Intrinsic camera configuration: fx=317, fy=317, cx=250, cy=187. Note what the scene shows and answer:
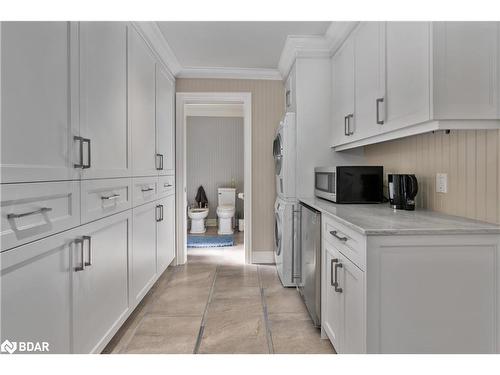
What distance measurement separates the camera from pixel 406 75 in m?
1.68

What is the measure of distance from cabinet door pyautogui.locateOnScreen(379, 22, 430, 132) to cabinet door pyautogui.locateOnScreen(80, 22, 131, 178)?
1645mm

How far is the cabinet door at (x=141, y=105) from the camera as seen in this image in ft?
7.58

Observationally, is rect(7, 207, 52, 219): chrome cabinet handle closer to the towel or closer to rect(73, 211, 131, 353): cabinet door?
rect(73, 211, 131, 353): cabinet door

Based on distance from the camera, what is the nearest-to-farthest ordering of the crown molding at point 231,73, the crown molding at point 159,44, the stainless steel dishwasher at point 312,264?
the stainless steel dishwasher at point 312,264
the crown molding at point 159,44
the crown molding at point 231,73

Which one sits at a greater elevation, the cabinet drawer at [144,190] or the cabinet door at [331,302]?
the cabinet drawer at [144,190]

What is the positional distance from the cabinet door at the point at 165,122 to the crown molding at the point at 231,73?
245 mm

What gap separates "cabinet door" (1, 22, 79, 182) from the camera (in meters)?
1.08

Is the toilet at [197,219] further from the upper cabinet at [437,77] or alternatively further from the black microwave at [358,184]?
the upper cabinet at [437,77]

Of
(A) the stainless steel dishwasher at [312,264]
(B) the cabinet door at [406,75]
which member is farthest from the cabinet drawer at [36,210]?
(B) the cabinet door at [406,75]

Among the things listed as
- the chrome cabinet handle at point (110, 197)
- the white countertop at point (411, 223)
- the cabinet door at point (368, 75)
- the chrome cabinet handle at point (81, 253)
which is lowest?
the chrome cabinet handle at point (81, 253)

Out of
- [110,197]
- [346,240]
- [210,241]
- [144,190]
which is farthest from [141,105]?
[210,241]

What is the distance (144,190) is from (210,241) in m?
2.47

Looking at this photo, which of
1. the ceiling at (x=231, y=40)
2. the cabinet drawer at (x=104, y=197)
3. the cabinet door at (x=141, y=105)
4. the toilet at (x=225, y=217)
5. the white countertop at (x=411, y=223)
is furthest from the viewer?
the toilet at (x=225, y=217)

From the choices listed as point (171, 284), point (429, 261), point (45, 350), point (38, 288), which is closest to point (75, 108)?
point (38, 288)
